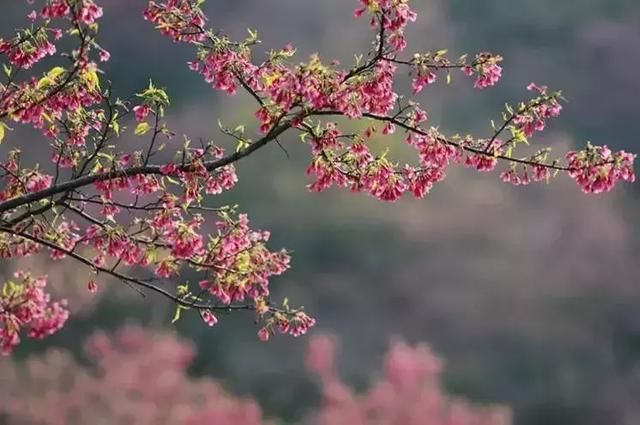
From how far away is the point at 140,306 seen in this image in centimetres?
337

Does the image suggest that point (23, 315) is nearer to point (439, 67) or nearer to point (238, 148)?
point (238, 148)

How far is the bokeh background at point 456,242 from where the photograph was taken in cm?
331

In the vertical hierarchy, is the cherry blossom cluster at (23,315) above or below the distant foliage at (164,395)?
below

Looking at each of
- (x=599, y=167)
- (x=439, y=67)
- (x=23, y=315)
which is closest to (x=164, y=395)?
(x=23, y=315)

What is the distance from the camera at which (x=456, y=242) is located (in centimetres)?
343

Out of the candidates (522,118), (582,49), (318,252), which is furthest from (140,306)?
(582,49)

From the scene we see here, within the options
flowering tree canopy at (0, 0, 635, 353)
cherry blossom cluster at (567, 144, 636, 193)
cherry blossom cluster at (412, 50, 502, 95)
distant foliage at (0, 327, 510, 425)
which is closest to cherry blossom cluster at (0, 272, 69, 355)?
flowering tree canopy at (0, 0, 635, 353)

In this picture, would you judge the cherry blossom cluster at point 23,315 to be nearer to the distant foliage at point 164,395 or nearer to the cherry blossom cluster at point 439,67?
the distant foliage at point 164,395

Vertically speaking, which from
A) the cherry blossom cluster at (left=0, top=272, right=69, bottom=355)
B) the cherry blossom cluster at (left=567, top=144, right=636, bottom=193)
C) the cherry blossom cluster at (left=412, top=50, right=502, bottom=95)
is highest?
the cherry blossom cluster at (left=412, top=50, right=502, bottom=95)

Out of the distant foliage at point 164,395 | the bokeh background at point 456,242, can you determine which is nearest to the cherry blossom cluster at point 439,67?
the bokeh background at point 456,242

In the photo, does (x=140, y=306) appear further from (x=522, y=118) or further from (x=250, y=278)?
(x=522, y=118)

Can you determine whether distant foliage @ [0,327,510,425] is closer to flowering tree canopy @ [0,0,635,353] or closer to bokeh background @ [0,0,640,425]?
bokeh background @ [0,0,640,425]

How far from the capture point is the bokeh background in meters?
3.31

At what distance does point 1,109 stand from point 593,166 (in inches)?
59.0
